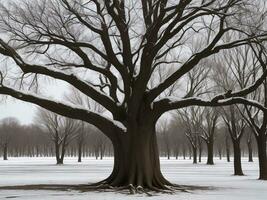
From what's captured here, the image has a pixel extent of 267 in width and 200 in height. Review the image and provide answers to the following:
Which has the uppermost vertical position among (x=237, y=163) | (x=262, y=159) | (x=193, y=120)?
(x=193, y=120)

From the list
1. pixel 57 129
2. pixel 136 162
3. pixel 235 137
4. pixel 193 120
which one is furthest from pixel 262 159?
pixel 57 129

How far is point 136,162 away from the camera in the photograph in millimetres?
18125

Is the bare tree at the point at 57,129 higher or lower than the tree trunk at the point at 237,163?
higher

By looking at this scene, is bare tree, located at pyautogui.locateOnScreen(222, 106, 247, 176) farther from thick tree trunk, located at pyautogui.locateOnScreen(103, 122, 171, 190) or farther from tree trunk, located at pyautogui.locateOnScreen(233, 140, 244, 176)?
thick tree trunk, located at pyautogui.locateOnScreen(103, 122, 171, 190)

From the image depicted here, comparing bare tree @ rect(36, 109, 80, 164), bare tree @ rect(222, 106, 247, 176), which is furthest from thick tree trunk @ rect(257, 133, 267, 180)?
bare tree @ rect(36, 109, 80, 164)

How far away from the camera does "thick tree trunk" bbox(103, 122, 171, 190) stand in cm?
1794

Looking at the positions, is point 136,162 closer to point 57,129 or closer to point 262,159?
point 262,159

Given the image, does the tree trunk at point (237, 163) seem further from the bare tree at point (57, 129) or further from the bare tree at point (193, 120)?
the bare tree at point (57, 129)

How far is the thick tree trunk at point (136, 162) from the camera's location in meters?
17.9

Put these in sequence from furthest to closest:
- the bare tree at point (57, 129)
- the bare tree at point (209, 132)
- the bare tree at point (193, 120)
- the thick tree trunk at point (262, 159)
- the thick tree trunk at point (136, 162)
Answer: the bare tree at point (57, 129), the bare tree at point (193, 120), the bare tree at point (209, 132), the thick tree trunk at point (262, 159), the thick tree trunk at point (136, 162)

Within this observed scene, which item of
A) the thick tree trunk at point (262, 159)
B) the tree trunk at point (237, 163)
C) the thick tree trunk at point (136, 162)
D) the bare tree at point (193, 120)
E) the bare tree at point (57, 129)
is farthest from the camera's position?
the bare tree at point (57, 129)

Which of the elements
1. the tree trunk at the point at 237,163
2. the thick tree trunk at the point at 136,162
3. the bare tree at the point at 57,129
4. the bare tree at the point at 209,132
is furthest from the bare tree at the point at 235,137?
the bare tree at the point at 57,129

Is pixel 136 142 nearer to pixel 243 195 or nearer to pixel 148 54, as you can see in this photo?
pixel 148 54

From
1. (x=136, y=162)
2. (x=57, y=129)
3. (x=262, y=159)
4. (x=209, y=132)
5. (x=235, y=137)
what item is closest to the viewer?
(x=136, y=162)
